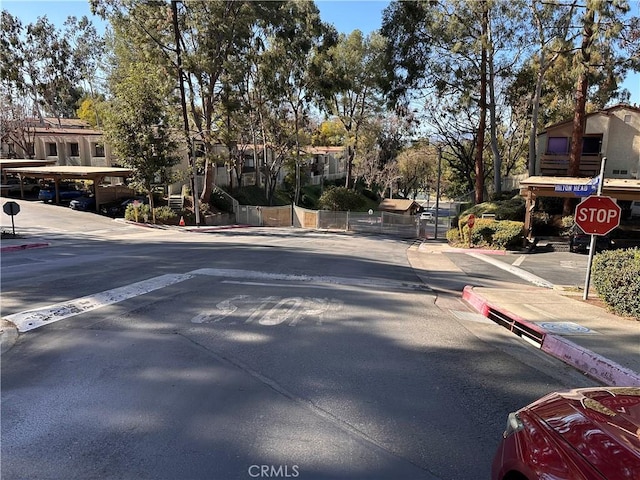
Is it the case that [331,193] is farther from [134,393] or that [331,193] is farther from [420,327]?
[134,393]

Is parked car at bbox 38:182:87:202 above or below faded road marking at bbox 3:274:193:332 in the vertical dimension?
above

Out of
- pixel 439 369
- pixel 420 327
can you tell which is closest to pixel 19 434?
pixel 439 369

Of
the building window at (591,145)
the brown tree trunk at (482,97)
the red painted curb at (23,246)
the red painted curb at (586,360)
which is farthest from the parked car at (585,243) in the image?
the red painted curb at (23,246)

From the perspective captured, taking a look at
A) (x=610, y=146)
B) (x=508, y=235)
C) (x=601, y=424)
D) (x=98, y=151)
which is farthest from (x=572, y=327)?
(x=98, y=151)

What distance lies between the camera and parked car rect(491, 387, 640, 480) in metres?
2.27

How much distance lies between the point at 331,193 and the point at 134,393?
40.5 metres

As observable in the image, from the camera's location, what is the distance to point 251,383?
4848 mm

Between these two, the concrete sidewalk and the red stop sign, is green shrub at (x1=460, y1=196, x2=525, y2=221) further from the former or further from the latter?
the red stop sign

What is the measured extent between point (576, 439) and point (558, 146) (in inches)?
1298

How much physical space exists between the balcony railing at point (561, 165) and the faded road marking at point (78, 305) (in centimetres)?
2720

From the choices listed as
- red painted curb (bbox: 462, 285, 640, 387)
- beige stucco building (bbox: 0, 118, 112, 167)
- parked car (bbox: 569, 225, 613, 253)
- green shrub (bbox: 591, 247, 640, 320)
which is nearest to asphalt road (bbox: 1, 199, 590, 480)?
red painted curb (bbox: 462, 285, 640, 387)

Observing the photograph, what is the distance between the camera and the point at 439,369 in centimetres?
556

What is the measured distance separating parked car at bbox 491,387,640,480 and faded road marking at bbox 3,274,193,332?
6.54m

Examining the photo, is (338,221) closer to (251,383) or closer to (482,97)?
(482,97)
